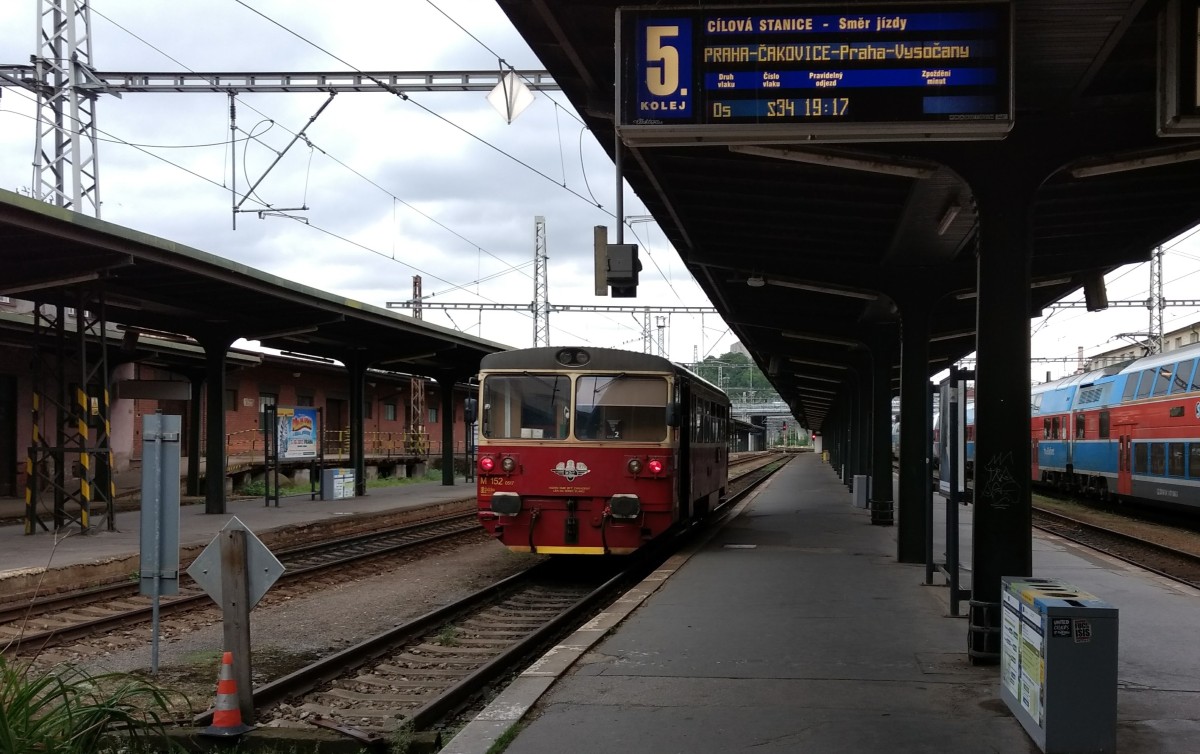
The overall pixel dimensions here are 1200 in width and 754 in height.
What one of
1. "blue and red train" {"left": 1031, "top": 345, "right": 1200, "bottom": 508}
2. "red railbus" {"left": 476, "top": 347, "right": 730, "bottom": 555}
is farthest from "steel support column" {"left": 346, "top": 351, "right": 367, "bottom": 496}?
"blue and red train" {"left": 1031, "top": 345, "right": 1200, "bottom": 508}

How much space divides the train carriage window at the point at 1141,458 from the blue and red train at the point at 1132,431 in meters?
0.02

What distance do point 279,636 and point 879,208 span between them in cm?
744

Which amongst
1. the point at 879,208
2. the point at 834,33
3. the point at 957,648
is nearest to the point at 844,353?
the point at 879,208

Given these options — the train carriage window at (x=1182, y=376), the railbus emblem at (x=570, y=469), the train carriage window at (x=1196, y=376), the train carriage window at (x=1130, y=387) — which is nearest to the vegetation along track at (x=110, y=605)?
the railbus emblem at (x=570, y=469)

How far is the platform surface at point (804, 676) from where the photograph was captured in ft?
17.0

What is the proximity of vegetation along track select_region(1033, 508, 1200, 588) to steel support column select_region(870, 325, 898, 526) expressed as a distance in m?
3.06

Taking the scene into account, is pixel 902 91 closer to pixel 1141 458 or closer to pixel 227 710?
pixel 227 710

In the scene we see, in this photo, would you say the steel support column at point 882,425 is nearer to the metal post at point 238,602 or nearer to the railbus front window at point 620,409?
the railbus front window at point 620,409

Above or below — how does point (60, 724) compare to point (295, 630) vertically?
above

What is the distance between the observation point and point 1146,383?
2152 cm

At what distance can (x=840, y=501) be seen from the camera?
2497 cm

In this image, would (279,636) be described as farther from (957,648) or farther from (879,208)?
(879,208)

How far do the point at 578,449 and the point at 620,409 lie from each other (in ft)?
2.35

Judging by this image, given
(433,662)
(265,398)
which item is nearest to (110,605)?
(433,662)
